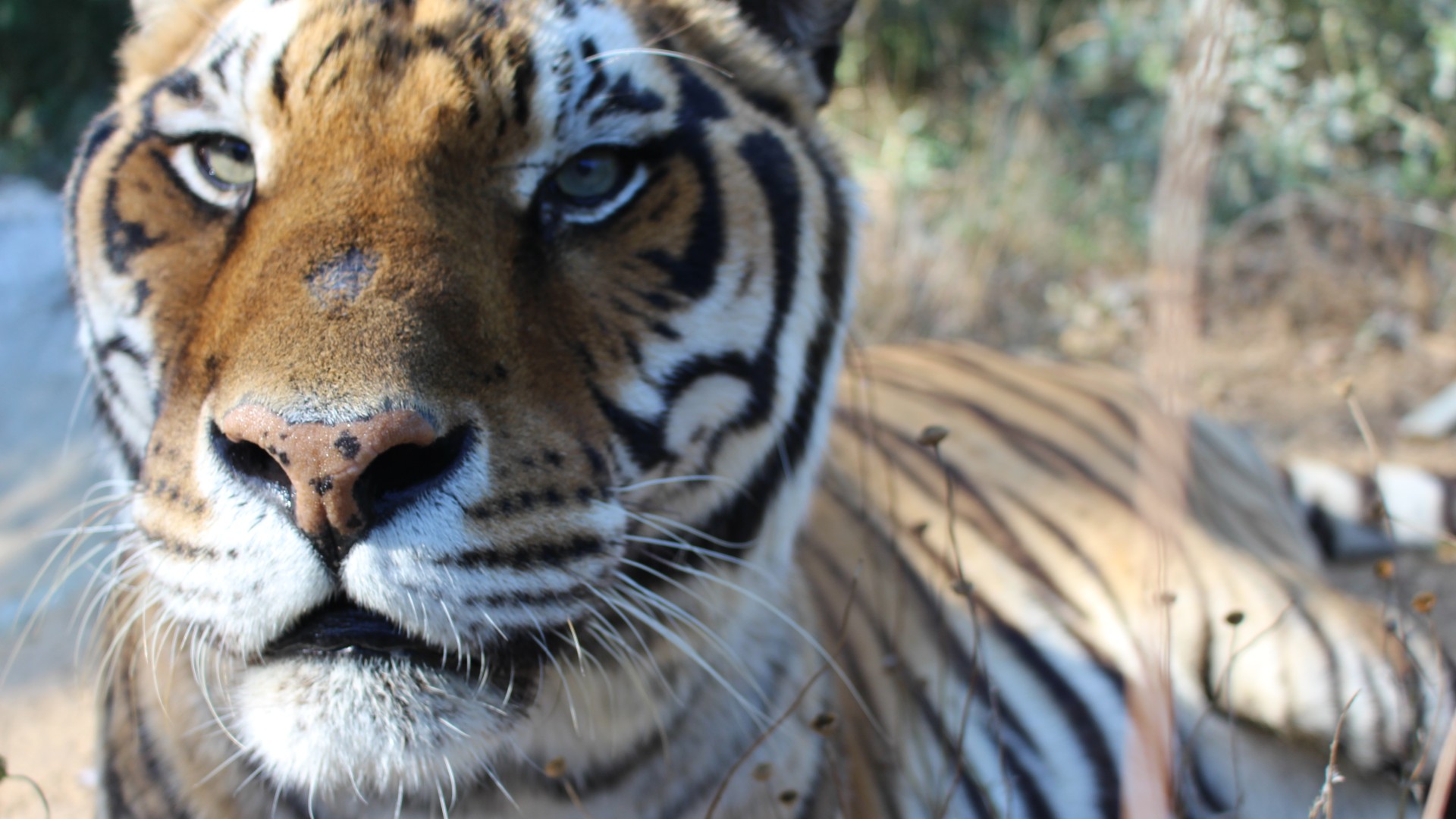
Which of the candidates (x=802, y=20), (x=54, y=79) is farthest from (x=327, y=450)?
(x=54, y=79)

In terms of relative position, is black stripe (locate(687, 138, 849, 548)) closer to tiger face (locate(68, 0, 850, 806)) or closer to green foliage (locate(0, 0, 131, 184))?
tiger face (locate(68, 0, 850, 806))

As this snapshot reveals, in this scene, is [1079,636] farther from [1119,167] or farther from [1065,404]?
[1119,167]

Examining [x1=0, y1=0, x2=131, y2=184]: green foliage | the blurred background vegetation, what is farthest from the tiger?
[x1=0, y1=0, x2=131, y2=184]: green foliage

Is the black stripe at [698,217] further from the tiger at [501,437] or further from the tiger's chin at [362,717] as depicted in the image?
the tiger's chin at [362,717]

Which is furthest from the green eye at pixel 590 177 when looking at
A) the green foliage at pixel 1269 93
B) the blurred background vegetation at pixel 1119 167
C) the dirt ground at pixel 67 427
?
the green foliage at pixel 1269 93

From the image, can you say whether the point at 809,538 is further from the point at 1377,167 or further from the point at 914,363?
the point at 1377,167

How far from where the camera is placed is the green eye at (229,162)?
1146 mm

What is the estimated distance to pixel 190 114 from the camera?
116 centimetres

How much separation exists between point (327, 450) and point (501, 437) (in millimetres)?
156

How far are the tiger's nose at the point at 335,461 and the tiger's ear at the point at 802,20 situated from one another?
0.83 m

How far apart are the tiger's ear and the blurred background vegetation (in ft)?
7.30

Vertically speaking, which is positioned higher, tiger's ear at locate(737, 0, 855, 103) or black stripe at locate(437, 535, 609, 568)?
tiger's ear at locate(737, 0, 855, 103)

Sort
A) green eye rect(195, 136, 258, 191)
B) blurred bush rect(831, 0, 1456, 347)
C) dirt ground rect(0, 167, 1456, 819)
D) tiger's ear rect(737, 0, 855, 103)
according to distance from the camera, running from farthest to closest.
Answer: blurred bush rect(831, 0, 1456, 347)
dirt ground rect(0, 167, 1456, 819)
tiger's ear rect(737, 0, 855, 103)
green eye rect(195, 136, 258, 191)

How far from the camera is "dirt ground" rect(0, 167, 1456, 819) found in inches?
86.3
